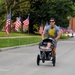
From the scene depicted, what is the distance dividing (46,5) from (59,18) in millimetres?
3151

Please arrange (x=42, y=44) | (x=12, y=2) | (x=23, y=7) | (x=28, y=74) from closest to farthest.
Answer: (x=28, y=74) < (x=42, y=44) < (x=12, y=2) < (x=23, y=7)

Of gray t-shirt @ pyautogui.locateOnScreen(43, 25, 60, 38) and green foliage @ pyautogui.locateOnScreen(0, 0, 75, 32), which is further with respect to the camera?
green foliage @ pyautogui.locateOnScreen(0, 0, 75, 32)

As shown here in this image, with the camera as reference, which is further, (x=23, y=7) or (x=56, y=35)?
(x=23, y=7)

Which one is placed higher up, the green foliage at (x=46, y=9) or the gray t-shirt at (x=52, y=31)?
the green foliage at (x=46, y=9)

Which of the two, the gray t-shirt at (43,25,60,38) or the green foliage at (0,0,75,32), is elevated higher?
the green foliage at (0,0,75,32)

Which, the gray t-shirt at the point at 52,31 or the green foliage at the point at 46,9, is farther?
the green foliage at the point at 46,9

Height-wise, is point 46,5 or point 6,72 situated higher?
point 46,5

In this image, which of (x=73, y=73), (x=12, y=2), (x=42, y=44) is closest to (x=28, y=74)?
(x=73, y=73)

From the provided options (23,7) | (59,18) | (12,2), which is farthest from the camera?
(59,18)

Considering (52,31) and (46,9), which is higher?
(46,9)

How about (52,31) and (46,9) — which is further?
(46,9)

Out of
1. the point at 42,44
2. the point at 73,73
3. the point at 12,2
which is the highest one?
the point at 12,2

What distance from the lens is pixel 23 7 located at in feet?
176

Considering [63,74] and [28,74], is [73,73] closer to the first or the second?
[63,74]
